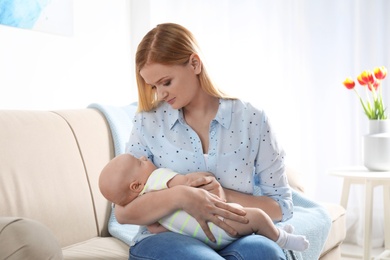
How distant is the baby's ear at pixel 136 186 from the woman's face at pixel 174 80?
0.24 m

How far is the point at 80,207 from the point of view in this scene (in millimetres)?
2262

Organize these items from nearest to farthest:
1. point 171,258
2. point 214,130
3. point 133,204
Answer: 1. point 171,258
2. point 133,204
3. point 214,130

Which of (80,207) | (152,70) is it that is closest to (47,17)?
(80,207)

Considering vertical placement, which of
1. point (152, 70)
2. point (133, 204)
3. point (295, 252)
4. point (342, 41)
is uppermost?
point (342, 41)

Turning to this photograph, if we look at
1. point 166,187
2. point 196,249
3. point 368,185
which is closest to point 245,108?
point 166,187

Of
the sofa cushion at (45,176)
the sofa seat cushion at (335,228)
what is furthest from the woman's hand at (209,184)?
the sofa seat cushion at (335,228)

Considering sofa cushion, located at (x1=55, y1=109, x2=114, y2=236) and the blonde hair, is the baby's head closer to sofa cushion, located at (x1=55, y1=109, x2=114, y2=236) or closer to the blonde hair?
the blonde hair

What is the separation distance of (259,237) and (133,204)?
34 cm

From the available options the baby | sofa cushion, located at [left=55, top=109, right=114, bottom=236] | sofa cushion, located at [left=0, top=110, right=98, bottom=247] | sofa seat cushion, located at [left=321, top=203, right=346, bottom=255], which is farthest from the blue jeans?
sofa seat cushion, located at [left=321, top=203, right=346, bottom=255]

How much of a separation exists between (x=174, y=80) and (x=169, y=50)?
0.08 meters

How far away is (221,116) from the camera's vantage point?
1822 millimetres

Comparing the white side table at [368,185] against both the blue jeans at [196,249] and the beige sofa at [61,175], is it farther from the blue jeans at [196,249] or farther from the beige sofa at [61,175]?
the blue jeans at [196,249]

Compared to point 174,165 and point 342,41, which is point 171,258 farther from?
point 342,41

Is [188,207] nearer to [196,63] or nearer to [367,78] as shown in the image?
[196,63]
